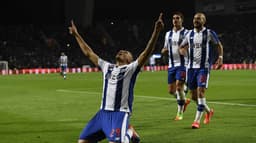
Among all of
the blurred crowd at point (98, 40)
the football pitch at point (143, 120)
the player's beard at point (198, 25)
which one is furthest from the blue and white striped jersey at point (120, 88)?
the blurred crowd at point (98, 40)

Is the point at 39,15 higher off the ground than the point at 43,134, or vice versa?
the point at 39,15

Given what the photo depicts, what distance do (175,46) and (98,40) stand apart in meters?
51.2

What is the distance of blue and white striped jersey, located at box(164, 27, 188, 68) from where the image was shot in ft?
45.6

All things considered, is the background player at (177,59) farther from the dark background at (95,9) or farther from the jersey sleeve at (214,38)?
the dark background at (95,9)

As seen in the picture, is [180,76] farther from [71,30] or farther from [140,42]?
[140,42]

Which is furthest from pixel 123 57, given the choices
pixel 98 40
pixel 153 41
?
pixel 98 40

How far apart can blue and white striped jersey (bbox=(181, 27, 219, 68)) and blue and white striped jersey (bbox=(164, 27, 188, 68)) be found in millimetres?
1467

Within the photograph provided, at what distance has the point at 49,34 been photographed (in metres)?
64.5

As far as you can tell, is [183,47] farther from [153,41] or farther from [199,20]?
[153,41]

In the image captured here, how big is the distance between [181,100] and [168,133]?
108 inches

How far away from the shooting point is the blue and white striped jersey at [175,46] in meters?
13.9

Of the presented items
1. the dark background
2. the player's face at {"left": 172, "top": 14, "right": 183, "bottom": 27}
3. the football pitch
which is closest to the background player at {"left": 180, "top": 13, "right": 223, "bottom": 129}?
the football pitch

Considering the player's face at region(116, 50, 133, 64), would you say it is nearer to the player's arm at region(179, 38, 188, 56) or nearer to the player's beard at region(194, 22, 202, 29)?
the player's beard at region(194, 22, 202, 29)

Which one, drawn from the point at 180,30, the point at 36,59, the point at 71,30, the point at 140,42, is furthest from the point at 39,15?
the point at 71,30
